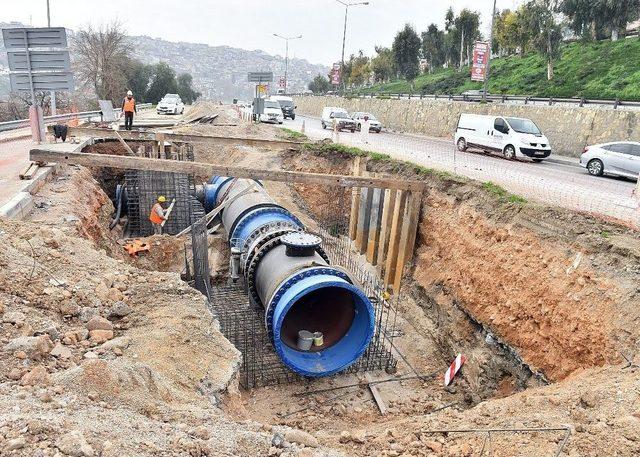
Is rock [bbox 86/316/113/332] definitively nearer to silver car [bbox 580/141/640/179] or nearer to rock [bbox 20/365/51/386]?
rock [bbox 20/365/51/386]

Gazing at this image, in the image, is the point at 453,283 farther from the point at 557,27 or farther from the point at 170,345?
the point at 557,27

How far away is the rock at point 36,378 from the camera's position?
12.6 feet

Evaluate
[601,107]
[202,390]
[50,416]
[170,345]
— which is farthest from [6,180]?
[601,107]

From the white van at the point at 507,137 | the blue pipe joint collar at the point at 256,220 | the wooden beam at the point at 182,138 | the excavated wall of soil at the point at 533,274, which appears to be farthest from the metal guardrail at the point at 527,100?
the blue pipe joint collar at the point at 256,220

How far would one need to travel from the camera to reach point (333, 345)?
987cm

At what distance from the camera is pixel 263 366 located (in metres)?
9.59

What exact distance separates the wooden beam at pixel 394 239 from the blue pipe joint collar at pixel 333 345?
14.5ft

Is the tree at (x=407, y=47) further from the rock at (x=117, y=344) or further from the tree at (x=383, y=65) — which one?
the rock at (x=117, y=344)

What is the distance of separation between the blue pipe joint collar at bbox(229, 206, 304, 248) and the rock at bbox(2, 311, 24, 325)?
6.42 m

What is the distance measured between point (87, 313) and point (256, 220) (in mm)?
→ 6434

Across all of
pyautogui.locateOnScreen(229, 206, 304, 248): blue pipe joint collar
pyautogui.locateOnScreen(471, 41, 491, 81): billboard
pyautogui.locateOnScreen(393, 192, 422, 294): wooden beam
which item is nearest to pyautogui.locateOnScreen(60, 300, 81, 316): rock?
pyautogui.locateOnScreen(229, 206, 304, 248): blue pipe joint collar

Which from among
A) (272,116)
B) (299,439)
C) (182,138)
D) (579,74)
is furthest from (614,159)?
(272,116)

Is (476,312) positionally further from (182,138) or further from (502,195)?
(182,138)

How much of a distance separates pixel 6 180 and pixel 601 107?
2330cm
